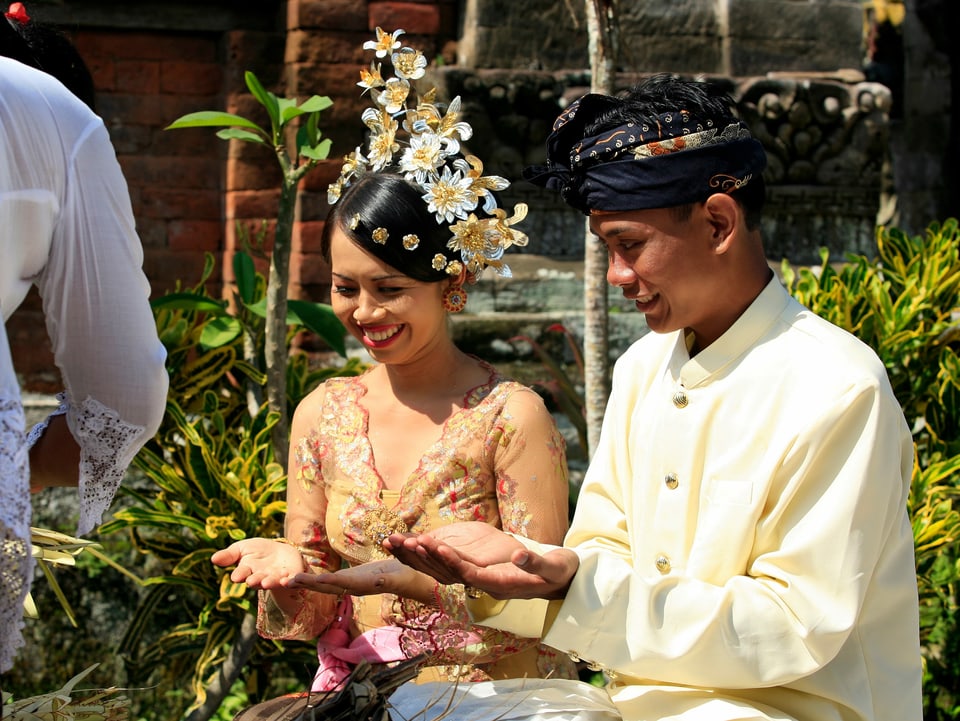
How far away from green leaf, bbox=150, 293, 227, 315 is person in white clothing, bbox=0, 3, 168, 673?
6.05ft

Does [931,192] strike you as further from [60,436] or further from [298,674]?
[60,436]

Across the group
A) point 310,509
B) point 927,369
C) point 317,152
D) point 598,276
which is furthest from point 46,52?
point 927,369

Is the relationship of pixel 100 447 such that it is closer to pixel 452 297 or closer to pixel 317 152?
pixel 452 297

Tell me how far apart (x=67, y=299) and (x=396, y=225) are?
1.12 meters

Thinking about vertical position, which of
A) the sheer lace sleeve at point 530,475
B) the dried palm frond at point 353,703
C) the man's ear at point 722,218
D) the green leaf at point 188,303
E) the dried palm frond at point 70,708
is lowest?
the dried palm frond at point 70,708

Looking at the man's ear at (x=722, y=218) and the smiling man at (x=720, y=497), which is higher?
the man's ear at (x=722, y=218)

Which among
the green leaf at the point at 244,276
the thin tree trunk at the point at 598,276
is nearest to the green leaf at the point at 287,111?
the green leaf at the point at 244,276

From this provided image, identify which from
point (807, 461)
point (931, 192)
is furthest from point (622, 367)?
point (931, 192)

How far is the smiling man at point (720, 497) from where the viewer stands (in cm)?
192

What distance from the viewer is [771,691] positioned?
79.8 inches

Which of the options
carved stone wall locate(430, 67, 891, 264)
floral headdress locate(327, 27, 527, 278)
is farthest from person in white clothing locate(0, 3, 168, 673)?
carved stone wall locate(430, 67, 891, 264)

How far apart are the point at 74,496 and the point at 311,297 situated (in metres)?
1.16

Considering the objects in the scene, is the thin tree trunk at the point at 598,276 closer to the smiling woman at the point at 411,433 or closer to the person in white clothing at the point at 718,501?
the smiling woman at the point at 411,433

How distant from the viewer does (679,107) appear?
2092mm
